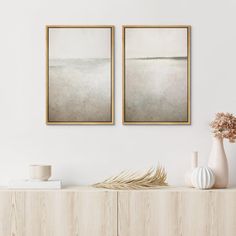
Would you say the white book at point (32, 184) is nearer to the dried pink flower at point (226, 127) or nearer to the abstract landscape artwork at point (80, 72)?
the abstract landscape artwork at point (80, 72)

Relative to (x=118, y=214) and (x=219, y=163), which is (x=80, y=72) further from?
(x=219, y=163)

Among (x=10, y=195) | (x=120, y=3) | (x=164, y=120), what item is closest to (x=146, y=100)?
(x=164, y=120)

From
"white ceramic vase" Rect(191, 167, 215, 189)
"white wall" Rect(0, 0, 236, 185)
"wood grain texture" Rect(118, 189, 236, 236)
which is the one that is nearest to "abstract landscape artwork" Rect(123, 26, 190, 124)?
"white wall" Rect(0, 0, 236, 185)

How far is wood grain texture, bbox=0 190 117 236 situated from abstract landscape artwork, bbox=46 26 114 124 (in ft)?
1.64

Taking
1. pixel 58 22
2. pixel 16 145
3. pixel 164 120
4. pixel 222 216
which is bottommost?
pixel 222 216

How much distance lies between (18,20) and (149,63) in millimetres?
843

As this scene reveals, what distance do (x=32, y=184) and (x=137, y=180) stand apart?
0.58 meters

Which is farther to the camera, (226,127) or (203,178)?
(226,127)

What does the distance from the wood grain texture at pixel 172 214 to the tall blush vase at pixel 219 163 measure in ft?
0.29

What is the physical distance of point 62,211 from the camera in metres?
2.18

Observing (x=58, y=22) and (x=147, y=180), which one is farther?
(x=58, y=22)

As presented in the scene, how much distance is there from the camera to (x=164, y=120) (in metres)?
2.47

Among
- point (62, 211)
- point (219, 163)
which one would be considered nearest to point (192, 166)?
point (219, 163)

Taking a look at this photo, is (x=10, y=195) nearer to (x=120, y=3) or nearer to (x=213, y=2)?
(x=120, y=3)
